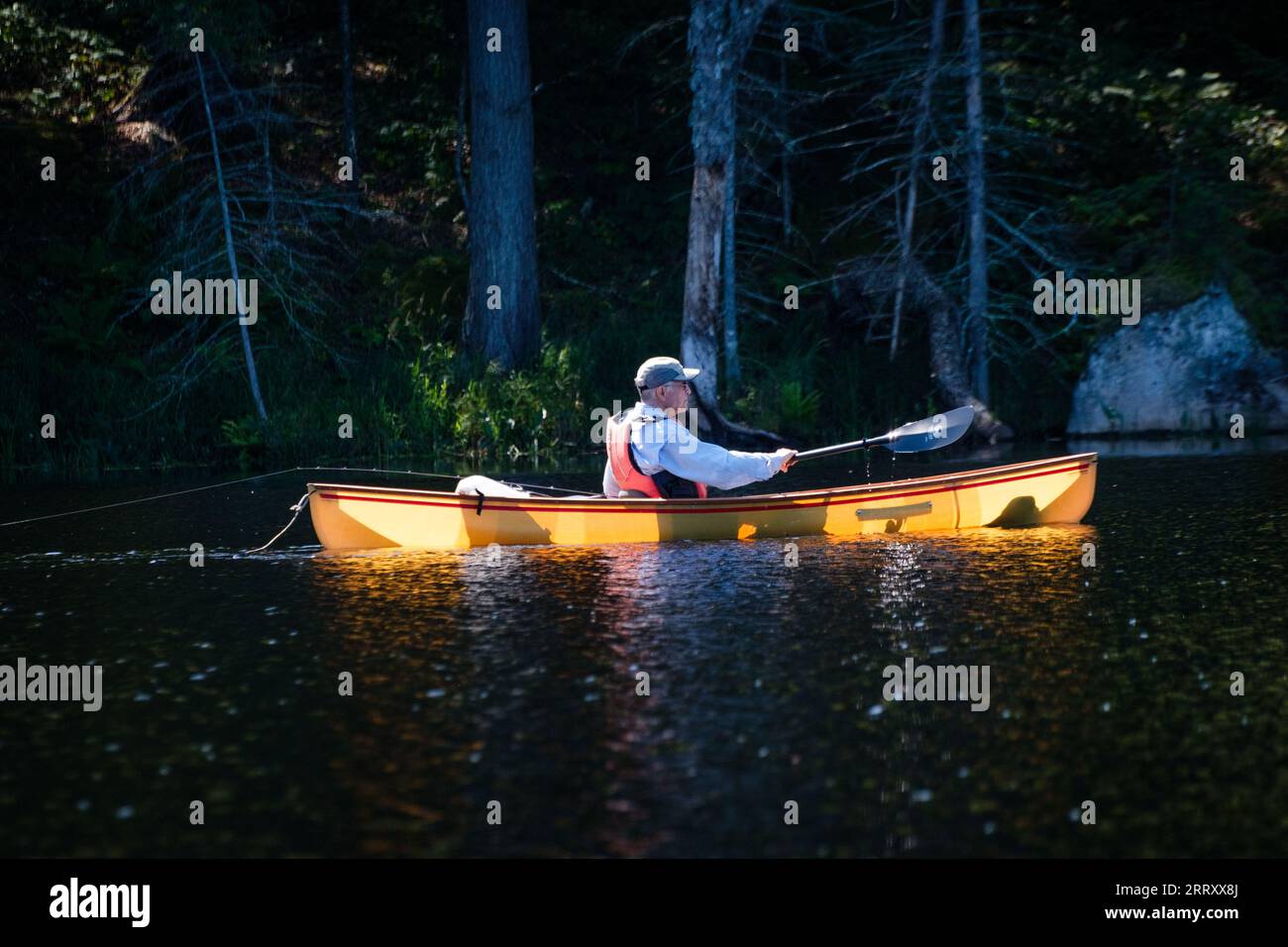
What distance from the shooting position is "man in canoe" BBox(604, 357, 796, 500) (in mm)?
9961

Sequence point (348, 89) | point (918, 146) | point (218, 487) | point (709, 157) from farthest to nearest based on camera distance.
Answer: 1. point (348, 89)
2. point (918, 146)
3. point (709, 157)
4. point (218, 487)

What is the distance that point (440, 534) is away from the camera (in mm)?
10133

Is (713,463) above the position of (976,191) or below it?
below

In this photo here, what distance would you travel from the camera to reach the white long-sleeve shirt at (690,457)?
9.93 metres

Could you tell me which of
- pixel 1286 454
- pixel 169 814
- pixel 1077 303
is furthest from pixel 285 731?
pixel 1077 303

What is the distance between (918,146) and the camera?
17.0 meters

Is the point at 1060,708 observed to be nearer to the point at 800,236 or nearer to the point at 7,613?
the point at 7,613

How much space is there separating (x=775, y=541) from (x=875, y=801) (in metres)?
5.41

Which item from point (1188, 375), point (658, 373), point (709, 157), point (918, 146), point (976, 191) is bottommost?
point (658, 373)

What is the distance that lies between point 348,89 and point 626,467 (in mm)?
12188

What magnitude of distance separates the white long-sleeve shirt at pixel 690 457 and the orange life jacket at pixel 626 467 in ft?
0.23
